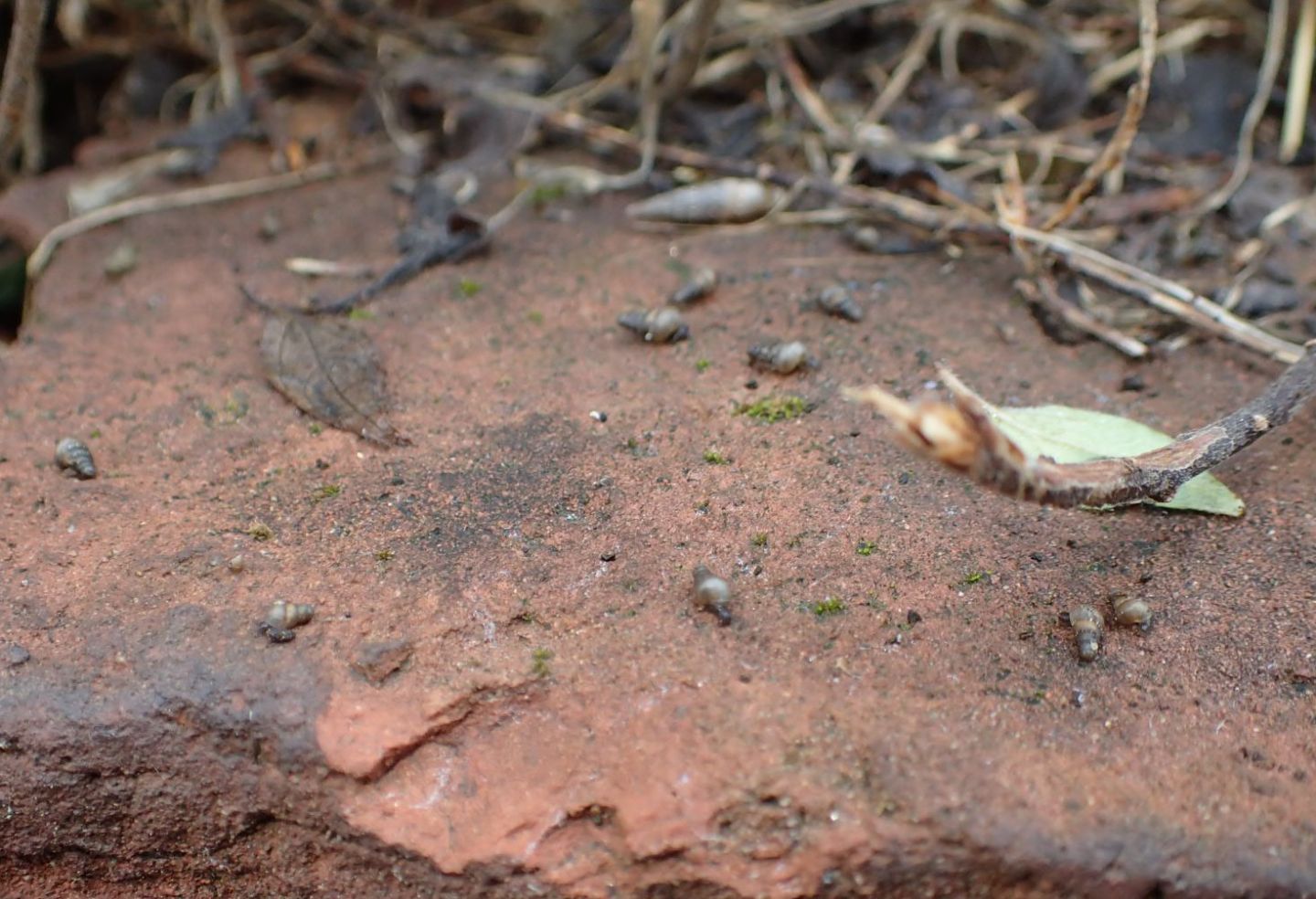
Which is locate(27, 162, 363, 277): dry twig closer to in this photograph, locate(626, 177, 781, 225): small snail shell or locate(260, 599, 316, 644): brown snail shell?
locate(626, 177, 781, 225): small snail shell

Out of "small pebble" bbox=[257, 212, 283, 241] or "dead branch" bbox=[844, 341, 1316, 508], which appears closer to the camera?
"dead branch" bbox=[844, 341, 1316, 508]

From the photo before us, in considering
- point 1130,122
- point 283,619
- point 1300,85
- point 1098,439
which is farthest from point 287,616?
point 1300,85

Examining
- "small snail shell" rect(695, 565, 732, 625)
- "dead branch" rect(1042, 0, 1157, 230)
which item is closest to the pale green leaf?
"small snail shell" rect(695, 565, 732, 625)

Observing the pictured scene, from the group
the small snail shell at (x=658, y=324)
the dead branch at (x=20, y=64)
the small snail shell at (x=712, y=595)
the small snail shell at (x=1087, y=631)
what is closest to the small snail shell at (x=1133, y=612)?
the small snail shell at (x=1087, y=631)

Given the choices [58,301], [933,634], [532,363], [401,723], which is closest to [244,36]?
[58,301]

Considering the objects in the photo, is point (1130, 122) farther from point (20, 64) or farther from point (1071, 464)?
point (20, 64)

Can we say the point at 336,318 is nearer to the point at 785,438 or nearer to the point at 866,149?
the point at 785,438
